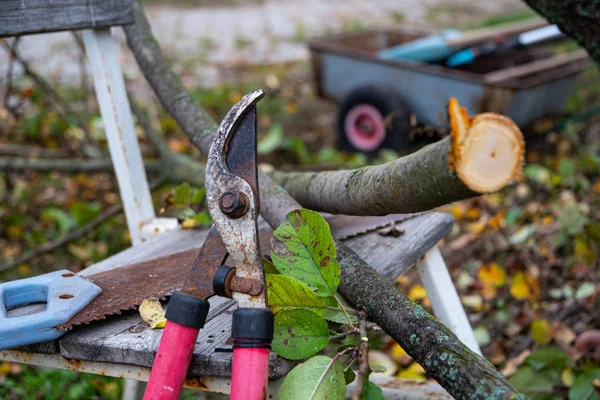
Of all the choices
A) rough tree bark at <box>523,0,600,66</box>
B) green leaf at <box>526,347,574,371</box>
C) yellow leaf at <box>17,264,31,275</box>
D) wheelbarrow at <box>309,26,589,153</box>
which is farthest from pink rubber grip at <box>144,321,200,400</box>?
wheelbarrow at <box>309,26,589,153</box>

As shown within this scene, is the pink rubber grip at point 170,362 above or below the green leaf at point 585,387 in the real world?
above

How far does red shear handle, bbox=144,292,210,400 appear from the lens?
2.57 ft

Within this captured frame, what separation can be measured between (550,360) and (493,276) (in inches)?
27.8

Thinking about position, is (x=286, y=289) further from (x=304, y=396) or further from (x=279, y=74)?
(x=279, y=74)

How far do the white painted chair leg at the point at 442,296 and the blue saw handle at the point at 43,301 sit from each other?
70 cm

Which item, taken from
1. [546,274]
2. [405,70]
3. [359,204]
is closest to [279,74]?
[405,70]

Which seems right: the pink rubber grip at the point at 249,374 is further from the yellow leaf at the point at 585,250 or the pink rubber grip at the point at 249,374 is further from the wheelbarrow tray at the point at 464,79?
the wheelbarrow tray at the point at 464,79

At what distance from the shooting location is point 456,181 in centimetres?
68

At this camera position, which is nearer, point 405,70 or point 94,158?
point 94,158

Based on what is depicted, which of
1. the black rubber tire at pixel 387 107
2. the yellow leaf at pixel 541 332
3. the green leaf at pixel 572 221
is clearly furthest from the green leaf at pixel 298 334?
the black rubber tire at pixel 387 107

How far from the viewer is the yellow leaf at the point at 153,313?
928mm

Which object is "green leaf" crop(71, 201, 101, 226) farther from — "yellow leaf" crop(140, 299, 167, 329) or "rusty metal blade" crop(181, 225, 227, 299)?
"rusty metal blade" crop(181, 225, 227, 299)

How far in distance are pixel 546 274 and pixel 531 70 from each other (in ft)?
4.48

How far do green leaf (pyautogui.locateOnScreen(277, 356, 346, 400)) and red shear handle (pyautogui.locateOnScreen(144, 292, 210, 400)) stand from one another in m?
0.14
